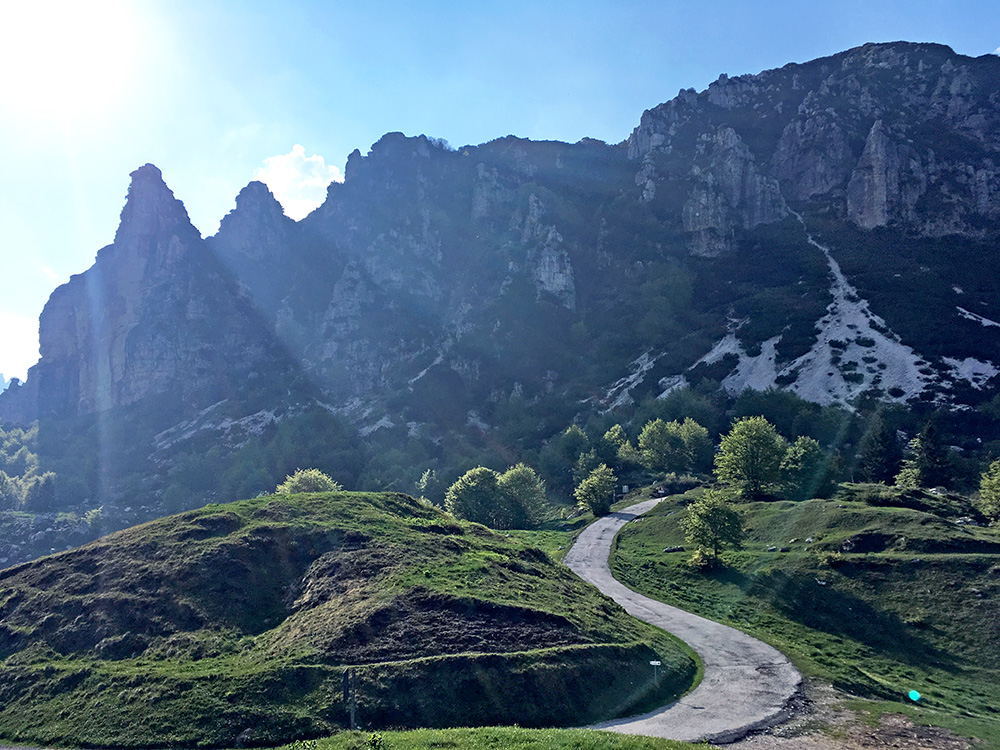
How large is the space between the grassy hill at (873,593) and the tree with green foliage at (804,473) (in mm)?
7109

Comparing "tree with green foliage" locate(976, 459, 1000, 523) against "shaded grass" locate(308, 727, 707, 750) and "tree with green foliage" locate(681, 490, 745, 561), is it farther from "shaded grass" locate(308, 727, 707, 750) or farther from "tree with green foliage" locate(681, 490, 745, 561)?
"shaded grass" locate(308, 727, 707, 750)

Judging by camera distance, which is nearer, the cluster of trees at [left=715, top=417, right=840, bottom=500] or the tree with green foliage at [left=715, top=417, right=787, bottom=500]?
the cluster of trees at [left=715, top=417, right=840, bottom=500]

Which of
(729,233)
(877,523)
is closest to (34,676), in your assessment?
(877,523)

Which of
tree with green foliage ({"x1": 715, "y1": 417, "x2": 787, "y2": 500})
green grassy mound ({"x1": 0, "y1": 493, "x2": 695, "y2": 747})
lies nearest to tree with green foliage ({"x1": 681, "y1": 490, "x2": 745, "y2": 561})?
tree with green foliage ({"x1": 715, "y1": 417, "x2": 787, "y2": 500})

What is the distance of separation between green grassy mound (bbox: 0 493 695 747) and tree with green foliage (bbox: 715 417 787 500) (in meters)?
38.1

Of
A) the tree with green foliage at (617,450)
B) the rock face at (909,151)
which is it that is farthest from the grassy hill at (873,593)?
the rock face at (909,151)

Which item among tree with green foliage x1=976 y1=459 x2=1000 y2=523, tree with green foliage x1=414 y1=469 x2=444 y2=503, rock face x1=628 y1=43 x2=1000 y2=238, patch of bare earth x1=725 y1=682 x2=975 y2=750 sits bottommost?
tree with green foliage x1=414 y1=469 x2=444 y2=503

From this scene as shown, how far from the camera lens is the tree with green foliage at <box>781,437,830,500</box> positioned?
68625 millimetres

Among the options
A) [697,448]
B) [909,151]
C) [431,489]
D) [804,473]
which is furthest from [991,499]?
[909,151]

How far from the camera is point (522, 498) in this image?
288 feet

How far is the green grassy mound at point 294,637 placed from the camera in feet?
77.2

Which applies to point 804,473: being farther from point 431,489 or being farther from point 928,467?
point 431,489

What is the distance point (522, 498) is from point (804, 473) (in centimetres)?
3851

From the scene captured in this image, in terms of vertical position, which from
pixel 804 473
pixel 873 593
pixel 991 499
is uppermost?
pixel 804 473
